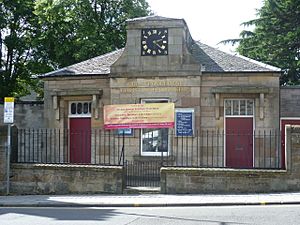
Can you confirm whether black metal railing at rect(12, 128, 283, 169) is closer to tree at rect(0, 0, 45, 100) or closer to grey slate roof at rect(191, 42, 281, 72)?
grey slate roof at rect(191, 42, 281, 72)

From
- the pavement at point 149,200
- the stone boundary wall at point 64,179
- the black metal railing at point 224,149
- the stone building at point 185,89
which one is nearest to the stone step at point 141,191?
the stone boundary wall at point 64,179

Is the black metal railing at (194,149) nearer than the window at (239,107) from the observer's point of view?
Yes

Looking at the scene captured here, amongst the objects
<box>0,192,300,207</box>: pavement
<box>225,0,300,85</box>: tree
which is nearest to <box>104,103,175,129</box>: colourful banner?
<box>0,192,300,207</box>: pavement

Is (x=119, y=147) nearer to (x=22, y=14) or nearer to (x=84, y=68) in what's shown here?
(x=84, y=68)

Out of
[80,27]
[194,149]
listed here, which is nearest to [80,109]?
[194,149]

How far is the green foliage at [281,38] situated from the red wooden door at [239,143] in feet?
44.0

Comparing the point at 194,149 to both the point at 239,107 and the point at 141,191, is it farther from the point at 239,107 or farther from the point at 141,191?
the point at 141,191

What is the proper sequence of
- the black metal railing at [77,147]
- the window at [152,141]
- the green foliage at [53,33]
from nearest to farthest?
the window at [152,141], the black metal railing at [77,147], the green foliage at [53,33]

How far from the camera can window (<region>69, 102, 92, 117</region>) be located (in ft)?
67.4

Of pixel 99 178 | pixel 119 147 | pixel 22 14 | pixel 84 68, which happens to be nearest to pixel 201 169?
pixel 99 178

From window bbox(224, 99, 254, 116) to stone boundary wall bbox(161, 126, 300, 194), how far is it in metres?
4.86

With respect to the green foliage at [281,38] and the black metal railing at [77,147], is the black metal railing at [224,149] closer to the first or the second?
the black metal railing at [77,147]

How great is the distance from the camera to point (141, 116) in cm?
1661

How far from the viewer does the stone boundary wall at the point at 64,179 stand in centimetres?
1491
